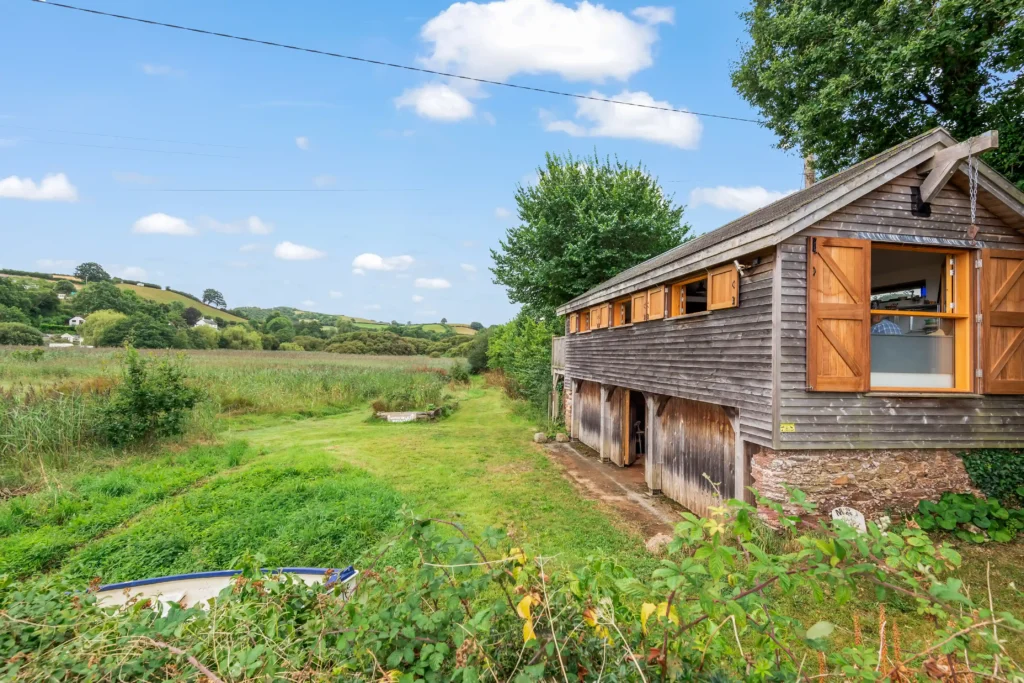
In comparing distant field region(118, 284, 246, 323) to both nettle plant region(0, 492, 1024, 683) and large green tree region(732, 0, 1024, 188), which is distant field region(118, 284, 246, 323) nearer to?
large green tree region(732, 0, 1024, 188)

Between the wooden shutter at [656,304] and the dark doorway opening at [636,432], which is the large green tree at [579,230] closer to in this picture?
the dark doorway opening at [636,432]

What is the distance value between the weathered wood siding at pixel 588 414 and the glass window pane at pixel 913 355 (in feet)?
26.8

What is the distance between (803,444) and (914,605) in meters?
1.94

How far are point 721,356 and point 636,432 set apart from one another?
6253 mm

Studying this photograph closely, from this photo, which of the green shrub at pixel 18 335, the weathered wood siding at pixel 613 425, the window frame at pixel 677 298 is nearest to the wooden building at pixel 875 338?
the window frame at pixel 677 298

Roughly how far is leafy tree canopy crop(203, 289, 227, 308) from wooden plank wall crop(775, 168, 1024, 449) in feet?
339

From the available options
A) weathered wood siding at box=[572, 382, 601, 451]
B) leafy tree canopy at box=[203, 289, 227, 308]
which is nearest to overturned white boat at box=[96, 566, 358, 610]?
weathered wood siding at box=[572, 382, 601, 451]

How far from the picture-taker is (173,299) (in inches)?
2933

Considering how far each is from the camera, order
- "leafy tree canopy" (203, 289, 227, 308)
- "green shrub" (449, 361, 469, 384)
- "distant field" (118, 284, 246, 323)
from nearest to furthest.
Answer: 1. "green shrub" (449, 361, 469, 384)
2. "distant field" (118, 284, 246, 323)
3. "leafy tree canopy" (203, 289, 227, 308)

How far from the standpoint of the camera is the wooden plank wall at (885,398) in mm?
6352

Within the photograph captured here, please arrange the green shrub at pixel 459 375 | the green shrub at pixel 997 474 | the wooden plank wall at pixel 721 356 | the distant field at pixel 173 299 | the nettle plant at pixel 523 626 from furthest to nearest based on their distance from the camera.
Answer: the distant field at pixel 173 299 → the green shrub at pixel 459 375 → the wooden plank wall at pixel 721 356 → the green shrub at pixel 997 474 → the nettle plant at pixel 523 626

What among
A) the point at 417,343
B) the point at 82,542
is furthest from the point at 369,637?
the point at 417,343

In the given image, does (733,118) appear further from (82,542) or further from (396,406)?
(82,542)

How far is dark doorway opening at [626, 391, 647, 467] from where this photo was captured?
13.2 meters
